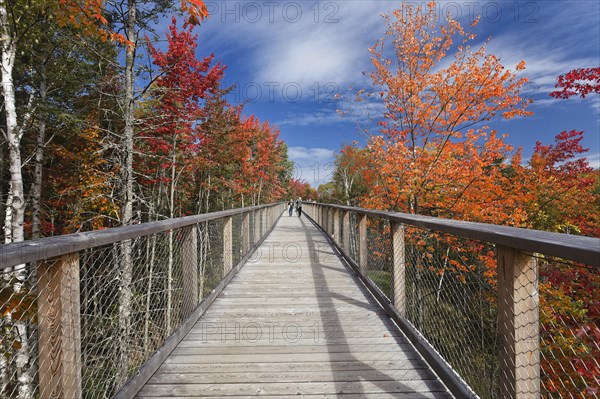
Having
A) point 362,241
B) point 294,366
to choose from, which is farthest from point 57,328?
point 362,241

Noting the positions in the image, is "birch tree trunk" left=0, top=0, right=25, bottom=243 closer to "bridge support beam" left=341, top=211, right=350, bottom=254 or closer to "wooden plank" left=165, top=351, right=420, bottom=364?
"wooden plank" left=165, top=351, right=420, bottom=364

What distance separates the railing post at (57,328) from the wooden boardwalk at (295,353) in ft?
2.45

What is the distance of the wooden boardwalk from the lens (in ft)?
6.86

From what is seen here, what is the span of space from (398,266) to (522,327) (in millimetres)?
1675

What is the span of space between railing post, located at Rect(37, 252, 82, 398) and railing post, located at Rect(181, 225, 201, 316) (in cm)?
165

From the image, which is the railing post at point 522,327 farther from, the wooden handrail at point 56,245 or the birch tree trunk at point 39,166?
the birch tree trunk at point 39,166

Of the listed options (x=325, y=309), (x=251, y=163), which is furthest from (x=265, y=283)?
(x=251, y=163)

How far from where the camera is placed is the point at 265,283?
15.5 feet

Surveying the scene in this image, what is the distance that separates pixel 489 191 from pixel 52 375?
868 cm

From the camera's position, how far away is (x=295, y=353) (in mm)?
2561

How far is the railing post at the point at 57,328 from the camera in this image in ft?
4.50

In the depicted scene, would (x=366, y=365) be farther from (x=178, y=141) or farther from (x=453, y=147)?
(x=178, y=141)

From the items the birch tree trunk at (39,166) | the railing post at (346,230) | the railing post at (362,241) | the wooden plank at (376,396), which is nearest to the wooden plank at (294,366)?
the wooden plank at (376,396)

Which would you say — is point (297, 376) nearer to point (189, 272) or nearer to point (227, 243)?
point (189, 272)
